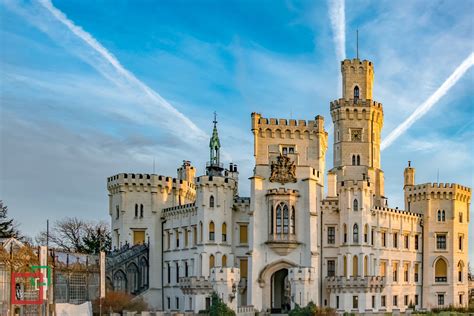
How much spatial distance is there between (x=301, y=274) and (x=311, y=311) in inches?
158

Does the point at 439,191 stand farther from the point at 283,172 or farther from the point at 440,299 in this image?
the point at 283,172


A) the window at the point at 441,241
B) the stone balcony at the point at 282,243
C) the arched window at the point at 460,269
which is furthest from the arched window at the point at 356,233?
the arched window at the point at 460,269

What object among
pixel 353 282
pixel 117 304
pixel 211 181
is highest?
pixel 211 181

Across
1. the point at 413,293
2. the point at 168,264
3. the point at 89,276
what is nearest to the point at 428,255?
the point at 413,293

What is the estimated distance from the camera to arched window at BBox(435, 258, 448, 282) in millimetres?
78062

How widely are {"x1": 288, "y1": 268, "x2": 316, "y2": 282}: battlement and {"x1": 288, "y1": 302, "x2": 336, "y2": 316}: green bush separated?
91.1 inches

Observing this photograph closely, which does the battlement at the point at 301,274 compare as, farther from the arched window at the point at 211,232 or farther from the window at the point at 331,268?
the arched window at the point at 211,232

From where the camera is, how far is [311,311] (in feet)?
207

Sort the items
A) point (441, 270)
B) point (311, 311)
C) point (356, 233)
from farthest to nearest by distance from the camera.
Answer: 1. point (441, 270)
2. point (356, 233)
3. point (311, 311)

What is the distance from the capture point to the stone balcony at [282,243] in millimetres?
68438

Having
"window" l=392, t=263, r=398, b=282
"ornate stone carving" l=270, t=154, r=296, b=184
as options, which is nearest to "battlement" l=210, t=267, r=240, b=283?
"ornate stone carving" l=270, t=154, r=296, b=184

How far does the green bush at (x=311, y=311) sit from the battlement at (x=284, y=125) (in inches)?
606

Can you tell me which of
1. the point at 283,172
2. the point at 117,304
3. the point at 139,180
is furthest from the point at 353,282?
the point at 139,180

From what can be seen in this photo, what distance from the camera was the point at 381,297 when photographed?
240 ft
